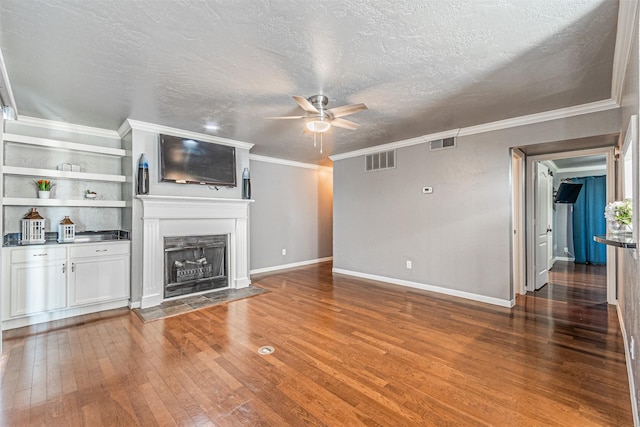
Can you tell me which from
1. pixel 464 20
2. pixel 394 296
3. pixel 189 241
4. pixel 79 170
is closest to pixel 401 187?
pixel 394 296

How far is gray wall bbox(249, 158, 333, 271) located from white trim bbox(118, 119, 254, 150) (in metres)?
1.17

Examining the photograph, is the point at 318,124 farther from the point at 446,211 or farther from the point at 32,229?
the point at 32,229

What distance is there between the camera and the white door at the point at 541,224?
4684 mm

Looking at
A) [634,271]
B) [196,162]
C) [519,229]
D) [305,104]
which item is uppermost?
[305,104]


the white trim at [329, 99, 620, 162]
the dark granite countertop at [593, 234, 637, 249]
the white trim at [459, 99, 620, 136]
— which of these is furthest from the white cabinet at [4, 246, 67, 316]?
the white trim at [459, 99, 620, 136]

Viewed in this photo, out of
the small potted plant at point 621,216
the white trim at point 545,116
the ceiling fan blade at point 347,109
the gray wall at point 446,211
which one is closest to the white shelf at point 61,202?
the ceiling fan blade at point 347,109

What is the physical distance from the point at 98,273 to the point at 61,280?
36cm

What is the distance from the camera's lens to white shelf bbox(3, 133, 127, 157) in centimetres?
348

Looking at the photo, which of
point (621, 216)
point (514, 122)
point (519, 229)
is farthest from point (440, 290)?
point (621, 216)

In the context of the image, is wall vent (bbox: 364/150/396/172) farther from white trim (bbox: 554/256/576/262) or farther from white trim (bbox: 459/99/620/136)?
white trim (bbox: 554/256/576/262)

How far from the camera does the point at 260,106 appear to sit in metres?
3.38

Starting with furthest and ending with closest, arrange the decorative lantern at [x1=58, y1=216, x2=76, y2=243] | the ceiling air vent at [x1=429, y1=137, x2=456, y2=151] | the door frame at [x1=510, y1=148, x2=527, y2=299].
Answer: the door frame at [x1=510, y1=148, x2=527, y2=299] < the ceiling air vent at [x1=429, y1=137, x2=456, y2=151] < the decorative lantern at [x1=58, y1=216, x2=76, y2=243]

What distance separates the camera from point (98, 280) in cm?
372

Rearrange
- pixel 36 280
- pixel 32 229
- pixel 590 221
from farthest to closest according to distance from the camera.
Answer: pixel 590 221
pixel 32 229
pixel 36 280
